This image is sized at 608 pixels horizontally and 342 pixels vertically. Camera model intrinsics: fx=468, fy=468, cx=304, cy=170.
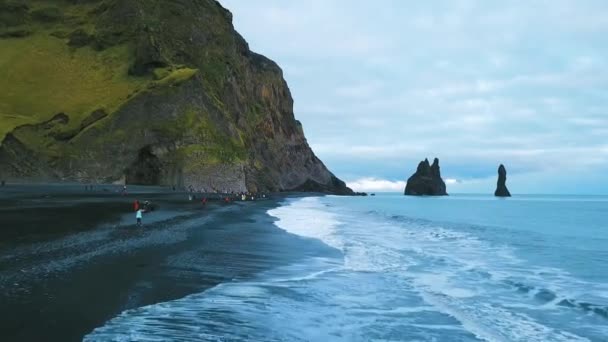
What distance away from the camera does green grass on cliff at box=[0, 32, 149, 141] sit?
332 feet

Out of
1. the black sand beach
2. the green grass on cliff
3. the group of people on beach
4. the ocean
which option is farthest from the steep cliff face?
the ocean

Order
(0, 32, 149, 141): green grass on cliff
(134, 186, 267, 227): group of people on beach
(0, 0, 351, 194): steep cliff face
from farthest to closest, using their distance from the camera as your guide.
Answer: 1. (0, 32, 149, 141): green grass on cliff
2. (0, 0, 351, 194): steep cliff face
3. (134, 186, 267, 227): group of people on beach

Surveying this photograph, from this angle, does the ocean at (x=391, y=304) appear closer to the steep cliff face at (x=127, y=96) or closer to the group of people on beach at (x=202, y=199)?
the group of people on beach at (x=202, y=199)

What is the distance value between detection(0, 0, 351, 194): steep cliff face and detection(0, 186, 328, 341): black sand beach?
61.3 m

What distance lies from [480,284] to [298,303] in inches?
305

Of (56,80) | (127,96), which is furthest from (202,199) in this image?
(56,80)

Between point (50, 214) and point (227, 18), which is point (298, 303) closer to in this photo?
point (50, 214)

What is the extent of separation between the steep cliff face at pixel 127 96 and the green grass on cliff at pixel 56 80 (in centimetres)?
29

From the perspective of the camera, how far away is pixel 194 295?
1257 centimetres

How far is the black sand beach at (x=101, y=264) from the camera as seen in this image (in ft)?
31.0

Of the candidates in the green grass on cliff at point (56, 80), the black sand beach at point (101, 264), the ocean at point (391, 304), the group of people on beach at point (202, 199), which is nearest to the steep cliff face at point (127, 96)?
the green grass on cliff at point (56, 80)

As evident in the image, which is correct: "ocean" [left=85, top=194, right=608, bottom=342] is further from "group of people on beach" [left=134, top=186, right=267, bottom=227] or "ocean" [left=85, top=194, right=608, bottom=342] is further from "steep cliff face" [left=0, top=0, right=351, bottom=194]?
"steep cliff face" [left=0, top=0, right=351, bottom=194]

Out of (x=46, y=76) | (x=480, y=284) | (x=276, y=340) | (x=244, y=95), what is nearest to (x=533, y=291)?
(x=480, y=284)

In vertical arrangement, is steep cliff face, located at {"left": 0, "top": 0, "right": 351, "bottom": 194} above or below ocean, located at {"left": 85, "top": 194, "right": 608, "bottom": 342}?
above
